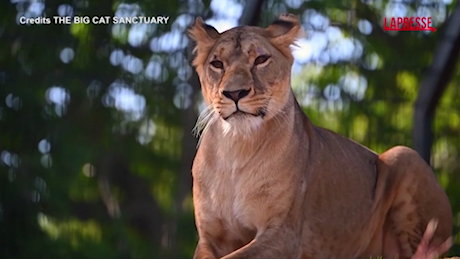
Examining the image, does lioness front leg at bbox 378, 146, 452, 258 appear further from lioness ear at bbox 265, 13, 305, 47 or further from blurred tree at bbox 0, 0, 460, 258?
blurred tree at bbox 0, 0, 460, 258

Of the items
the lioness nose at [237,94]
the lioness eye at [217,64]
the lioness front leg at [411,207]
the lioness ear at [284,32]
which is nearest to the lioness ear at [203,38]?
the lioness eye at [217,64]

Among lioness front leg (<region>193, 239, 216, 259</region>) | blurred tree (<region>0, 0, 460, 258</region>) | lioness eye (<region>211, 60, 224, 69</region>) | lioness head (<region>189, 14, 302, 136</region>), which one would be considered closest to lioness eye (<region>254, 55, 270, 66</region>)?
lioness head (<region>189, 14, 302, 136</region>)

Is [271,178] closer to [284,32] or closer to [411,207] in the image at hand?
[284,32]

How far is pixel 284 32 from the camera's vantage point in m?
4.62

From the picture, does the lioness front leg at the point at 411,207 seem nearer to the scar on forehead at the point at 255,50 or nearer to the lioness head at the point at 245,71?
the lioness head at the point at 245,71

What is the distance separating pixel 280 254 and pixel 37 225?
3748 millimetres

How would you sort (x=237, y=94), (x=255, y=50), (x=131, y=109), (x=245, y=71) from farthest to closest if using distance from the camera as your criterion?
(x=131, y=109) → (x=255, y=50) → (x=245, y=71) → (x=237, y=94)

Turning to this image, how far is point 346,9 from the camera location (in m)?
7.61

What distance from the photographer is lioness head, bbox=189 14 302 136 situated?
4211 millimetres

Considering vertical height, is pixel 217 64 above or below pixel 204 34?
below

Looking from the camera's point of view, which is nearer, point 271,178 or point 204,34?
point 271,178

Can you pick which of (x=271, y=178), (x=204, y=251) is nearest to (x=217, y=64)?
(x=271, y=178)

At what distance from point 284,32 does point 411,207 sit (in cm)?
114

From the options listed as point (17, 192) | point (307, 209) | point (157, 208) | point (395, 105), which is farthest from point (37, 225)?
point (307, 209)
